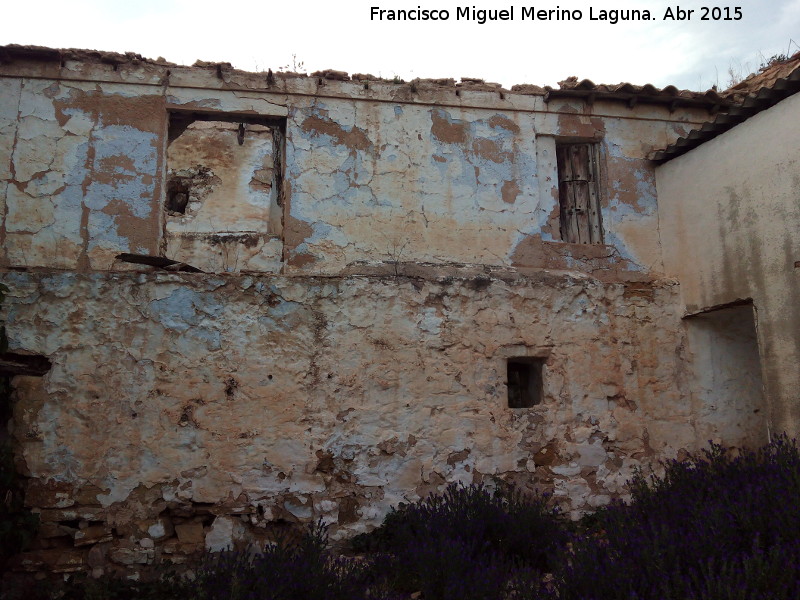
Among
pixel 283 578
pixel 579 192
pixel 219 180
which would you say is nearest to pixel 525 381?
pixel 579 192

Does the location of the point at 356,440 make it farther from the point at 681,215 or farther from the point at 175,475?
the point at 681,215

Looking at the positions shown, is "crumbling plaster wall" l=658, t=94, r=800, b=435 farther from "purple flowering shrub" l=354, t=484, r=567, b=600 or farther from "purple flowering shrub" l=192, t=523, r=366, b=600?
"purple flowering shrub" l=192, t=523, r=366, b=600

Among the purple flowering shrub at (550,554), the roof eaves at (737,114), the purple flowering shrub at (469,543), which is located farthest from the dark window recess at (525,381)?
the roof eaves at (737,114)

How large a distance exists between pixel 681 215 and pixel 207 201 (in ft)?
30.3

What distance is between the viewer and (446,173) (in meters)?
7.25

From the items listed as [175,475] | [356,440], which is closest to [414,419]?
[356,440]

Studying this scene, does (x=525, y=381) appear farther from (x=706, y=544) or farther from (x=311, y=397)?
(x=706, y=544)

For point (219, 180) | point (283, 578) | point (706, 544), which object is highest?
point (219, 180)

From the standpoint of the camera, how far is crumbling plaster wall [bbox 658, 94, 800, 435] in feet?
19.4

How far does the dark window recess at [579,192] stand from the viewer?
7523mm

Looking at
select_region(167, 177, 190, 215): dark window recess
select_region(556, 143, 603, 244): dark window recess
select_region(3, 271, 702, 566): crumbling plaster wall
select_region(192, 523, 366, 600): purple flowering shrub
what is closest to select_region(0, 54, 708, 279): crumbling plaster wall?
select_region(556, 143, 603, 244): dark window recess

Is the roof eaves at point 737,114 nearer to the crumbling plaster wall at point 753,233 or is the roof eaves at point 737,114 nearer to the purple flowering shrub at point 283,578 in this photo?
the crumbling plaster wall at point 753,233

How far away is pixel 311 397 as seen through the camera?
6043mm

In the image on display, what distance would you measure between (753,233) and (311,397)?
15.3 feet
